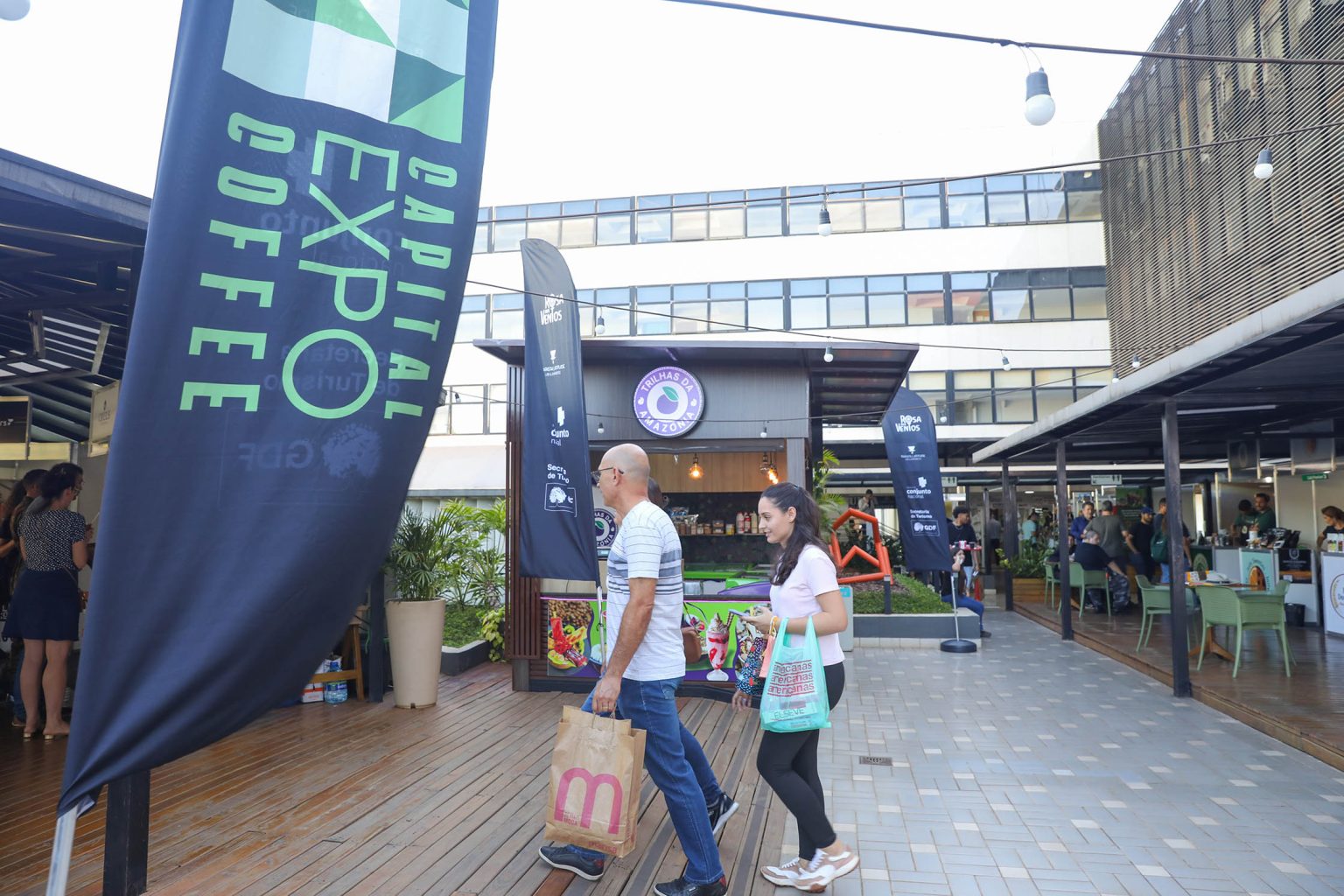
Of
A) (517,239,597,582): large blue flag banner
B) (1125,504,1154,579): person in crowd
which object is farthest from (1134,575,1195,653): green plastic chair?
(517,239,597,582): large blue flag banner

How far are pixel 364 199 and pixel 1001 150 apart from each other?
24.7m

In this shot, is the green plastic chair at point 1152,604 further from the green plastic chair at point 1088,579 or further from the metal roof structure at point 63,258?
the metal roof structure at point 63,258

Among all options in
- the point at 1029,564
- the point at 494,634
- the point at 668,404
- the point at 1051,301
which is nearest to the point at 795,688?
the point at 668,404

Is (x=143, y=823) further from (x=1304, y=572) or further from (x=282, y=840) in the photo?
(x=1304, y=572)

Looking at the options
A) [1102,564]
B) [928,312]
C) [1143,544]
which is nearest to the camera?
[1102,564]

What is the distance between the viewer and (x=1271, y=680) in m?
8.20

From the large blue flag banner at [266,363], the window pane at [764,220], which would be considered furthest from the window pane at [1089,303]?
the large blue flag banner at [266,363]

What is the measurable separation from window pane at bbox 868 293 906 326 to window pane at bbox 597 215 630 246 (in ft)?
23.2

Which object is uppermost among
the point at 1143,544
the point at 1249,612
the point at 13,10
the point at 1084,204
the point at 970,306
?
the point at 1084,204

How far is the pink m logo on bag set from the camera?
12.0 ft

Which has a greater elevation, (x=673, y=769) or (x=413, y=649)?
(x=673, y=769)

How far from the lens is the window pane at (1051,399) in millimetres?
23531

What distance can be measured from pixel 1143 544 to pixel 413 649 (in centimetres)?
1335

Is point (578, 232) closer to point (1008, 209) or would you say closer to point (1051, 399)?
point (1008, 209)
